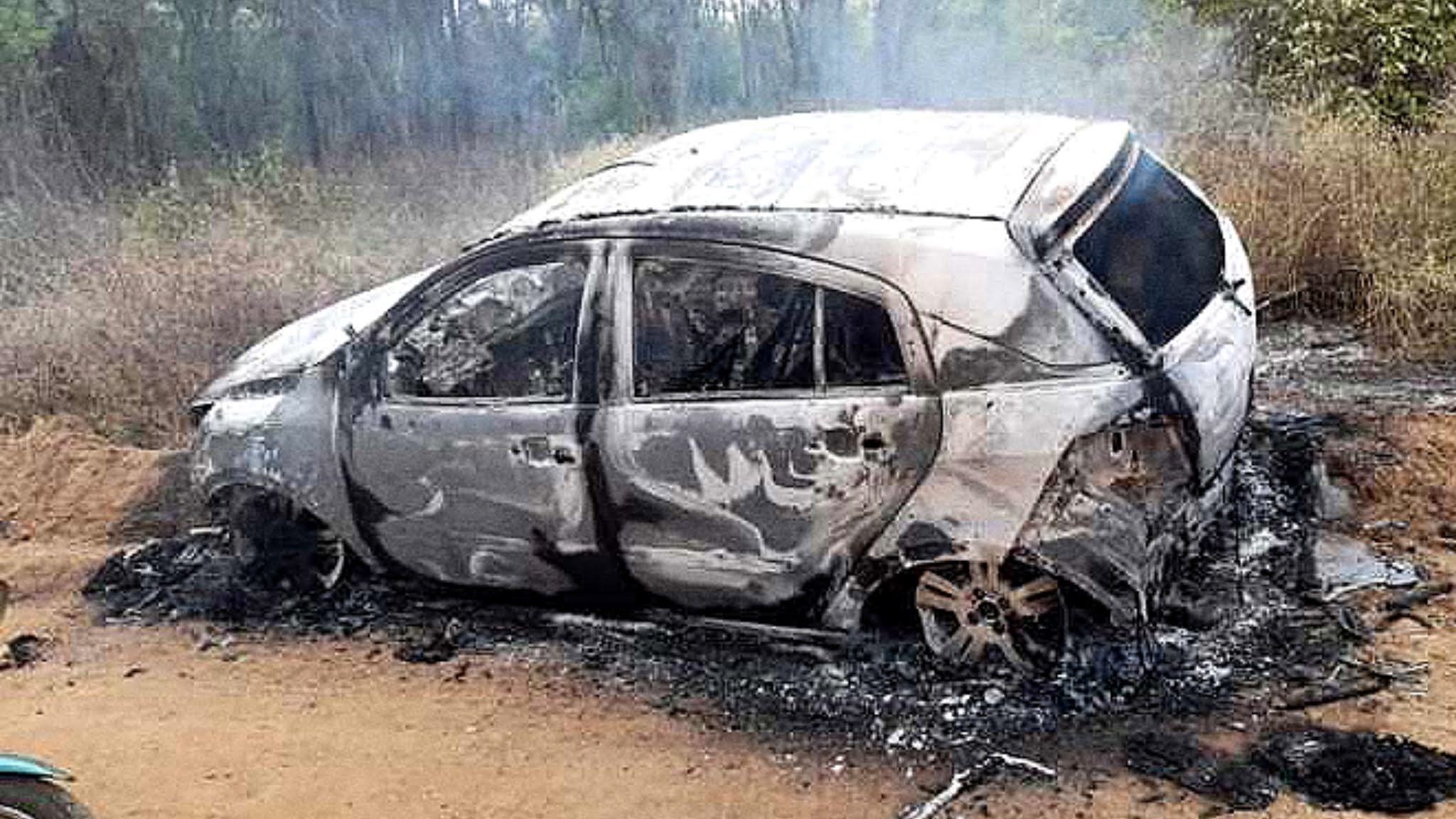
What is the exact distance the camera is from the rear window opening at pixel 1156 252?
13.5 ft

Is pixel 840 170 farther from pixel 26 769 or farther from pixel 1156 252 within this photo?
pixel 26 769

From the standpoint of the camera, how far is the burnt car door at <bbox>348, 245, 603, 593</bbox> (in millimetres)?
4691

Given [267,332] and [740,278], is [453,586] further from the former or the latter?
[267,332]

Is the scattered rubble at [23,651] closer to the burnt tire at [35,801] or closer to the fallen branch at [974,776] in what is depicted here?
the burnt tire at [35,801]

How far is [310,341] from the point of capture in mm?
5535

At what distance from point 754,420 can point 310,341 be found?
219cm

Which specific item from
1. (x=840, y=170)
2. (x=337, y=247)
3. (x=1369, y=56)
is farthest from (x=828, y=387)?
(x=337, y=247)

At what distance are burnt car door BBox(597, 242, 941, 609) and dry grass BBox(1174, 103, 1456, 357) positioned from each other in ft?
12.4

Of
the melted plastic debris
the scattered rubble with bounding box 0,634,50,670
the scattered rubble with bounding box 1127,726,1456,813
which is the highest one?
the melted plastic debris

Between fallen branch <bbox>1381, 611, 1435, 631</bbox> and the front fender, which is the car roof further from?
the front fender

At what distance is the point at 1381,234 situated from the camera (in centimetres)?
718

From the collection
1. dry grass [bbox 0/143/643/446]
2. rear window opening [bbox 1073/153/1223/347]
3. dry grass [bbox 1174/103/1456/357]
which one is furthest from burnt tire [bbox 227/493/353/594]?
dry grass [bbox 1174/103/1456/357]

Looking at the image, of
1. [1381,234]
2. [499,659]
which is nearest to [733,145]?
[499,659]

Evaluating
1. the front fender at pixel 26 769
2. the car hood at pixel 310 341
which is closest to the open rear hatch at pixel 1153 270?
the car hood at pixel 310 341
